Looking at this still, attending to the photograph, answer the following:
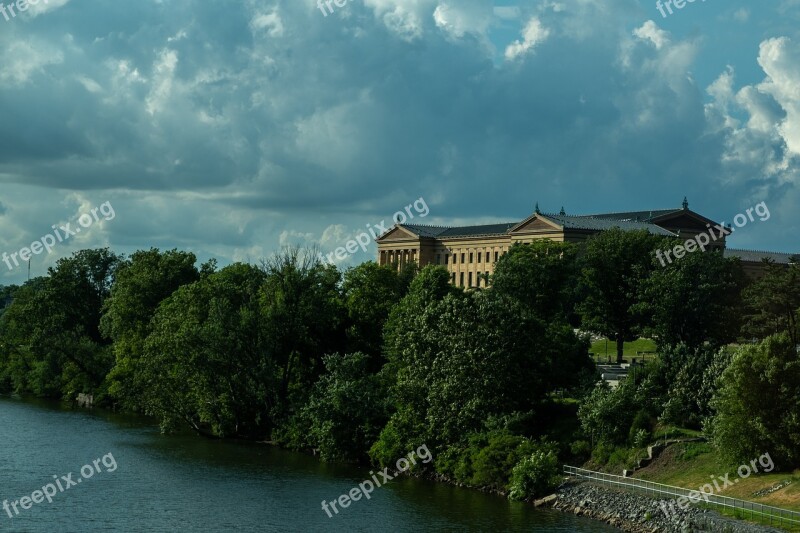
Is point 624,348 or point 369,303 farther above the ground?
point 369,303

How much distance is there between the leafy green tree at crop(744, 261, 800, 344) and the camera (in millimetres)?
82375

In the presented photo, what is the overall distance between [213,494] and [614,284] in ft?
161

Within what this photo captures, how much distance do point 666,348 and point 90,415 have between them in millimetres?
59222

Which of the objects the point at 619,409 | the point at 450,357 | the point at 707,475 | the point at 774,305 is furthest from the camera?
the point at 774,305

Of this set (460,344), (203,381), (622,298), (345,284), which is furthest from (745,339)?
(203,381)

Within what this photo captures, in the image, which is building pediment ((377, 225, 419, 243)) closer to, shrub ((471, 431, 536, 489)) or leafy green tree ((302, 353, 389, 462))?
leafy green tree ((302, 353, 389, 462))

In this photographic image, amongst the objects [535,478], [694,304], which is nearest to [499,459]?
[535,478]

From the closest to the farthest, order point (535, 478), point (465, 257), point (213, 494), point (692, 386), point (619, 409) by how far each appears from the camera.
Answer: point (535, 478)
point (213, 494)
point (619, 409)
point (692, 386)
point (465, 257)

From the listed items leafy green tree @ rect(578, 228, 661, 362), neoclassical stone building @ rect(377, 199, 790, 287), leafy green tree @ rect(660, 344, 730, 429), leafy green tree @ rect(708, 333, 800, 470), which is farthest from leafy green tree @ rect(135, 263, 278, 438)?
neoclassical stone building @ rect(377, 199, 790, 287)

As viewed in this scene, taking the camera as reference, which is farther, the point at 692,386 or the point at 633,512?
the point at 692,386

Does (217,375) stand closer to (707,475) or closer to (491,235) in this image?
(707,475)

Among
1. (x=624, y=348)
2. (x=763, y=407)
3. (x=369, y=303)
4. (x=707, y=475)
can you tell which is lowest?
(x=707, y=475)

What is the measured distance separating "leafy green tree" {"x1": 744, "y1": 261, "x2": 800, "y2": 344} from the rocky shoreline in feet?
97.3

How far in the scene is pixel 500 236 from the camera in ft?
556
